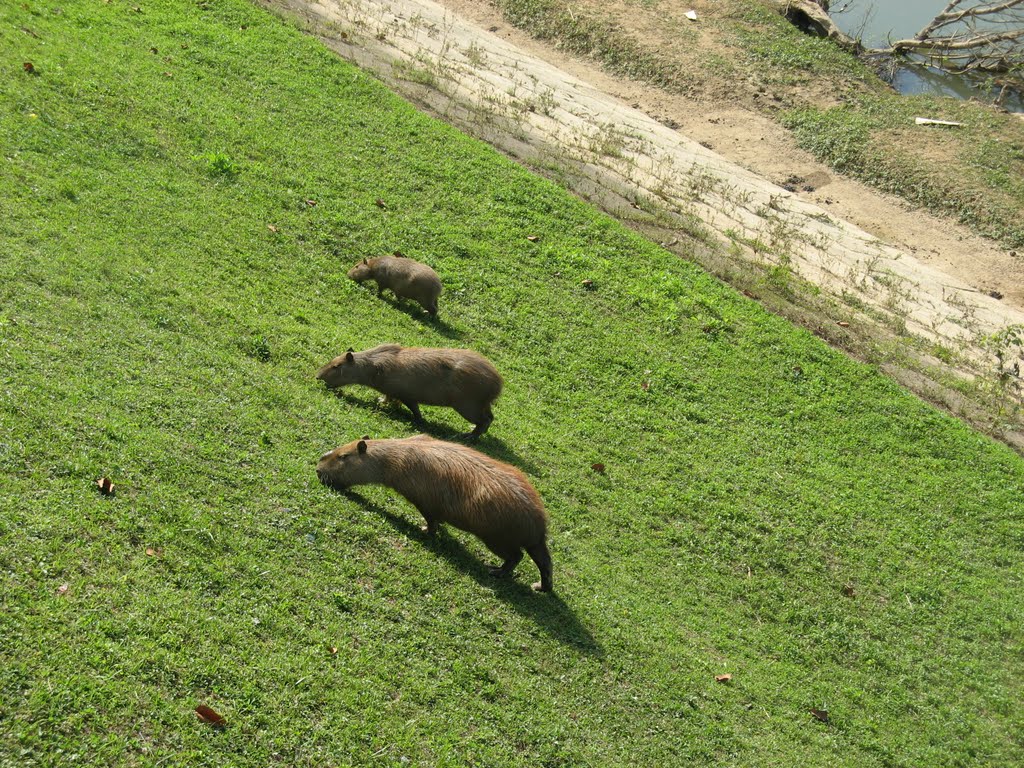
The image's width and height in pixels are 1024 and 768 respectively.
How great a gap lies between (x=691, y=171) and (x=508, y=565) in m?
13.4

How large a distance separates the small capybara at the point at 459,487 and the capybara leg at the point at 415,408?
1536mm

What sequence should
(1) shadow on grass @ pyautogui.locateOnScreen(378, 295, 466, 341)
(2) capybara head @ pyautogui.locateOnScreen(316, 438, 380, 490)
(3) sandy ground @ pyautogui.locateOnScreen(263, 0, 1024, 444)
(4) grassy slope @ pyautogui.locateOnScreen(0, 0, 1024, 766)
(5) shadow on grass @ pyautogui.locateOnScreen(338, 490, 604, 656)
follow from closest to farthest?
(4) grassy slope @ pyautogui.locateOnScreen(0, 0, 1024, 766) → (5) shadow on grass @ pyautogui.locateOnScreen(338, 490, 604, 656) → (2) capybara head @ pyautogui.locateOnScreen(316, 438, 380, 490) → (1) shadow on grass @ pyautogui.locateOnScreen(378, 295, 466, 341) → (3) sandy ground @ pyautogui.locateOnScreen(263, 0, 1024, 444)

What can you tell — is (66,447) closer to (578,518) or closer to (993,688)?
(578,518)

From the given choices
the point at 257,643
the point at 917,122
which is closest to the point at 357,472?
the point at 257,643

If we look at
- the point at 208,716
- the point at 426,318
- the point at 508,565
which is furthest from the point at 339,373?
the point at 208,716

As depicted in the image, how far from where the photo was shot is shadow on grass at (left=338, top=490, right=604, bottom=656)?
712cm

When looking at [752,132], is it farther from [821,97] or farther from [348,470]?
[348,470]

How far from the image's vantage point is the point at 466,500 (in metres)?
7.18

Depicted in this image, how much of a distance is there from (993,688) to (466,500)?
224 inches

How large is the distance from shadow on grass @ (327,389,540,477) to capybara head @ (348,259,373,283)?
2.26 meters

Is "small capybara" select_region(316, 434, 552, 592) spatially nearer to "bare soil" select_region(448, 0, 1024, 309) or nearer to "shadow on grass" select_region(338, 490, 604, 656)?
"shadow on grass" select_region(338, 490, 604, 656)

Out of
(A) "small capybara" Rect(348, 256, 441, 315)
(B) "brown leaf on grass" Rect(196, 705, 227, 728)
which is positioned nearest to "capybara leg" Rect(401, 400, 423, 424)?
(A) "small capybara" Rect(348, 256, 441, 315)

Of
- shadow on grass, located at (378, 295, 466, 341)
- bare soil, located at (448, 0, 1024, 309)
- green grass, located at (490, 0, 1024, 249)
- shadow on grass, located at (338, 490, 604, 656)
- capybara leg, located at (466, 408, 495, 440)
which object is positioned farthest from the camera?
green grass, located at (490, 0, 1024, 249)

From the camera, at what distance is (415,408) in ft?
30.1
